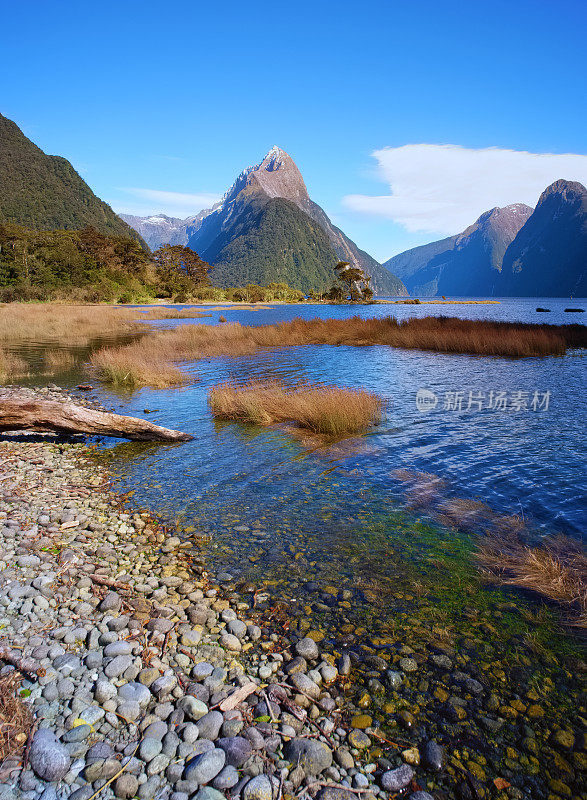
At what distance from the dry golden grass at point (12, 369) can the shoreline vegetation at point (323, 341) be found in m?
3.47

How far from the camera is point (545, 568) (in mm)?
5535

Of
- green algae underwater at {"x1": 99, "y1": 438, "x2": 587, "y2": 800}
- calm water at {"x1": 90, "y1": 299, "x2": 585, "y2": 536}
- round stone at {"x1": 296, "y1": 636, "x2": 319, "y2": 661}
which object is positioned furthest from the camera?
calm water at {"x1": 90, "y1": 299, "x2": 585, "y2": 536}

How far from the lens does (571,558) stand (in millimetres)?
5980

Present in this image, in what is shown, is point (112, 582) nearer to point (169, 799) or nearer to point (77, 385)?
point (169, 799)

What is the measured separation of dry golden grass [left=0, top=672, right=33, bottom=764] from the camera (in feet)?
9.53

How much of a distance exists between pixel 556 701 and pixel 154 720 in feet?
11.4

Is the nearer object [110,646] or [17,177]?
[110,646]

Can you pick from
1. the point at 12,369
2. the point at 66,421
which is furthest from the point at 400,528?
the point at 12,369

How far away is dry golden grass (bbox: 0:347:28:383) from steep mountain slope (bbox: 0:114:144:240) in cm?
13706

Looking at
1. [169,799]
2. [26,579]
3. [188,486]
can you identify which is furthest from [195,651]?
[188,486]

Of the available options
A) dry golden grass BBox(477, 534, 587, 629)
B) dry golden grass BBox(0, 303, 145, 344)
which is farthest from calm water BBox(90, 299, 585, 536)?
dry golden grass BBox(0, 303, 145, 344)

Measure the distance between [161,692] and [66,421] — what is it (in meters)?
9.01

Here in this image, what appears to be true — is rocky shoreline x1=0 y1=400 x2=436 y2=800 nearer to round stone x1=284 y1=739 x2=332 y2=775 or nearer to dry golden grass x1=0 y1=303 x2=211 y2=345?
round stone x1=284 y1=739 x2=332 y2=775

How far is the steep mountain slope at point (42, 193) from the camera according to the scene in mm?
149750
